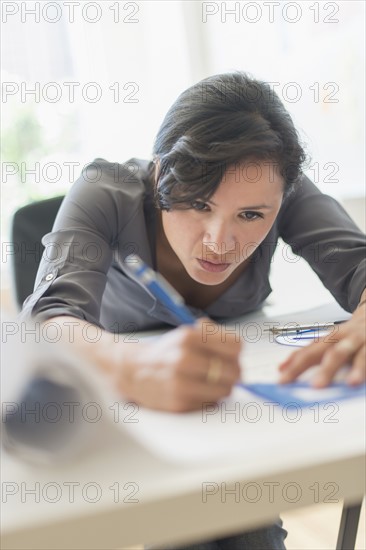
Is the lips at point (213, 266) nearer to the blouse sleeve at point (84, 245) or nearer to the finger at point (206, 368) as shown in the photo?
the blouse sleeve at point (84, 245)

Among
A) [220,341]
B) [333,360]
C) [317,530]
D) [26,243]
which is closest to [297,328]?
[333,360]

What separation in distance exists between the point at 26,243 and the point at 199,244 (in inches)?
19.5

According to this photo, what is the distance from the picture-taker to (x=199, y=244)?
3.64ft

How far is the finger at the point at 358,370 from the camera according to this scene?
647mm

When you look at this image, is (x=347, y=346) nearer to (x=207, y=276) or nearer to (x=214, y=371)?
(x=214, y=371)

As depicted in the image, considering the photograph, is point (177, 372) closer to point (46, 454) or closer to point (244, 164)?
point (46, 454)

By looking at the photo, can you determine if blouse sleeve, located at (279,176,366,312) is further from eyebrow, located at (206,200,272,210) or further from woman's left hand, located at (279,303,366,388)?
woman's left hand, located at (279,303,366,388)

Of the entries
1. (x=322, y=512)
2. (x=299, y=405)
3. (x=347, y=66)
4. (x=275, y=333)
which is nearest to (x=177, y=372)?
(x=299, y=405)

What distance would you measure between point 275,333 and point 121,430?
657 mm

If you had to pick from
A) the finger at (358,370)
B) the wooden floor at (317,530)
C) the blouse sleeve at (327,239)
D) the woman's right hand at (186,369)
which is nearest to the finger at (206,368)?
the woman's right hand at (186,369)

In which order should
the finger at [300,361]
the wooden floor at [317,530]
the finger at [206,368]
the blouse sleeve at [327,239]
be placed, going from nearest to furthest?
the finger at [206,368], the finger at [300,361], the blouse sleeve at [327,239], the wooden floor at [317,530]

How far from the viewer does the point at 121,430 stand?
453 millimetres

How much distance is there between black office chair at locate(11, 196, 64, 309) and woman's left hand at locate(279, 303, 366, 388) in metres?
0.85

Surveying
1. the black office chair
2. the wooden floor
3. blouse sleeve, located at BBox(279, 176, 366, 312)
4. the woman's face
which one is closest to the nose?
the woman's face
